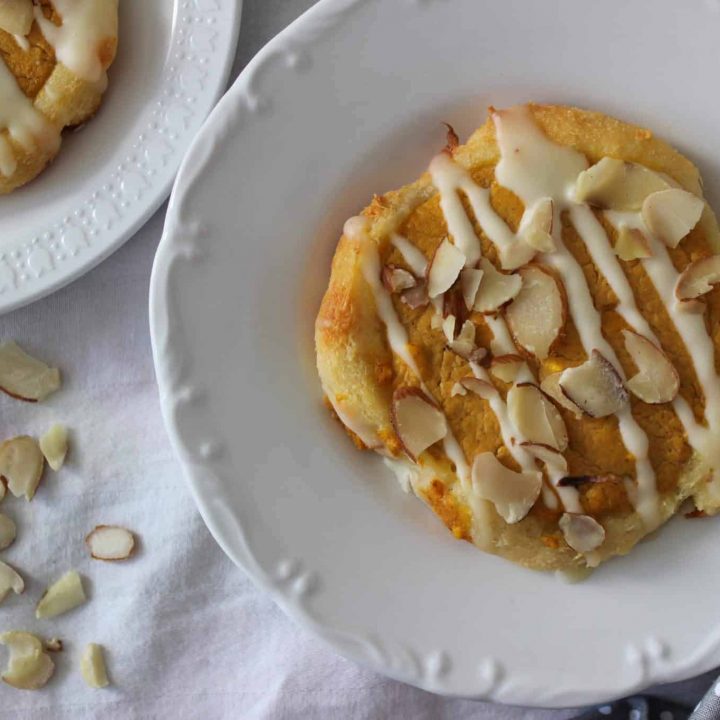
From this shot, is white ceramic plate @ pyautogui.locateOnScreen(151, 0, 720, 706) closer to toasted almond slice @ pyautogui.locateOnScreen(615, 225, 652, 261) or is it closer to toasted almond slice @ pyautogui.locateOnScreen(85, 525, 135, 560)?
toasted almond slice @ pyautogui.locateOnScreen(615, 225, 652, 261)

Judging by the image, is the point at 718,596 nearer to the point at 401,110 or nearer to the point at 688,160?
the point at 688,160

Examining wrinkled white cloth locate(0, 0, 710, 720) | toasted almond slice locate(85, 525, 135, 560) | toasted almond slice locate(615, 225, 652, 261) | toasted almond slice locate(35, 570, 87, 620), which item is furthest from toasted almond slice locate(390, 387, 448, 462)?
toasted almond slice locate(35, 570, 87, 620)

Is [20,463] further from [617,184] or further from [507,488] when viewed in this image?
[617,184]

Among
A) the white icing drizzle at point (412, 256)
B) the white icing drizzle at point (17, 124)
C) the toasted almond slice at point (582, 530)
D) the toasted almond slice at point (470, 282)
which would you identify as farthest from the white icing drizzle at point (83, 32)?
the toasted almond slice at point (582, 530)

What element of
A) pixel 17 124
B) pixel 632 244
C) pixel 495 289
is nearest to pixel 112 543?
pixel 17 124

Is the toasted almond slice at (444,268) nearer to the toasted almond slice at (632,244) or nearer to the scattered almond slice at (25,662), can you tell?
the toasted almond slice at (632,244)

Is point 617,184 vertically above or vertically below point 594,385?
above
